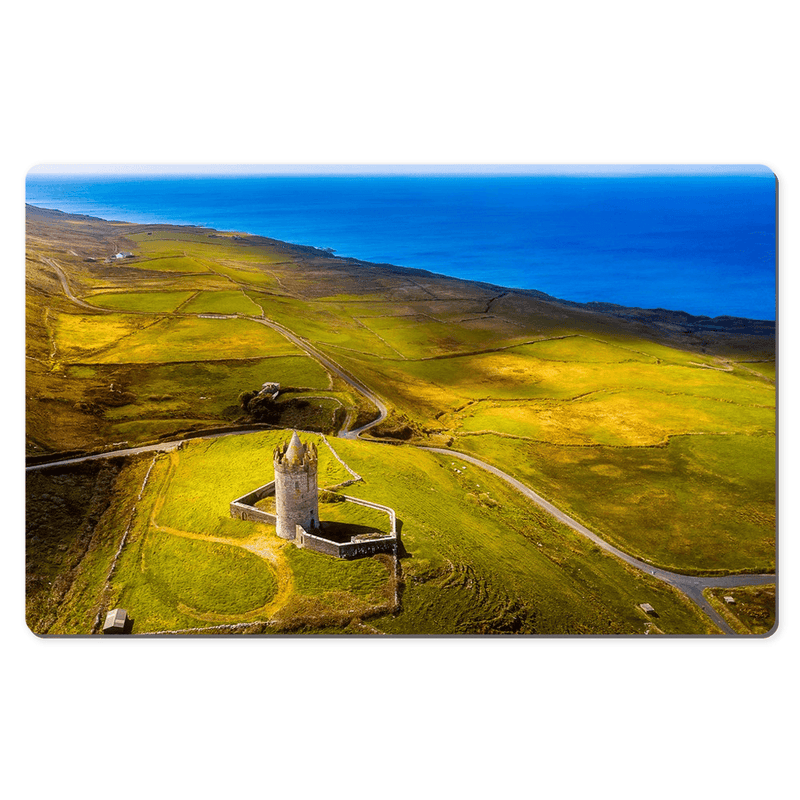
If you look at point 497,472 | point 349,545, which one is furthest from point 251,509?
point 497,472

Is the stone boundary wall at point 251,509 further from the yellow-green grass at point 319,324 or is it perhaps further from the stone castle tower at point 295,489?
the yellow-green grass at point 319,324

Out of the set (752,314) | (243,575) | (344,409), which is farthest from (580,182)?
(243,575)

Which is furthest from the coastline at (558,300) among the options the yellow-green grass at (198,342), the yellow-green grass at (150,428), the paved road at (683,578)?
the paved road at (683,578)

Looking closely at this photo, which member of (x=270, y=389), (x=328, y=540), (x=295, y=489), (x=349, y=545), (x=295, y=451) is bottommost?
(x=349, y=545)

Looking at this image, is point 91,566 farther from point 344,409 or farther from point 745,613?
point 745,613

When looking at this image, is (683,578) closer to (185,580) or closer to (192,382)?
(185,580)

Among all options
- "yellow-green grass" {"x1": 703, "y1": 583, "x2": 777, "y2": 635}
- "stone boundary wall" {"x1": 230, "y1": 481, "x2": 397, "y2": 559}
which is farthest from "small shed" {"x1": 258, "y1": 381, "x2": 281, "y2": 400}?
"yellow-green grass" {"x1": 703, "y1": 583, "x2": 777, "y2": 635}
